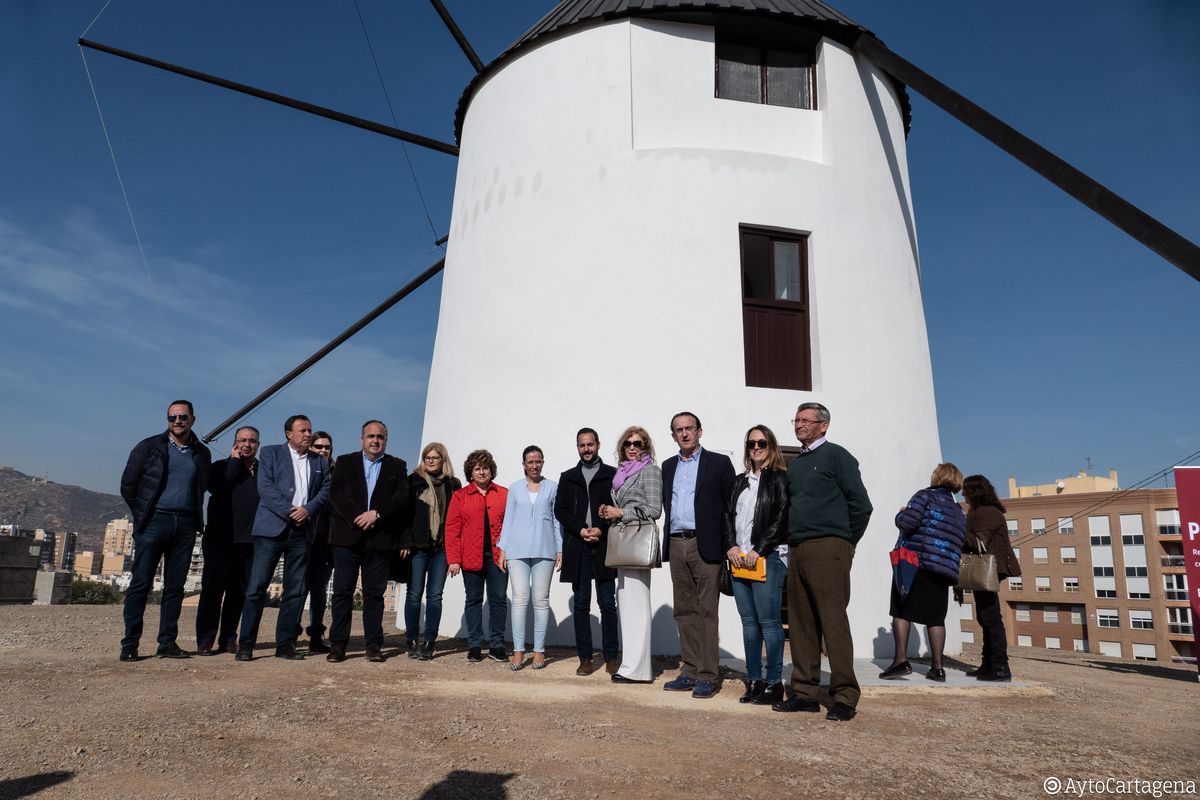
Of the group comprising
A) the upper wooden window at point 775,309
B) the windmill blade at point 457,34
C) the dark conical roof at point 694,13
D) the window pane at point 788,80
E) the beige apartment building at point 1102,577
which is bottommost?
the beige apartment building at point 1102,577

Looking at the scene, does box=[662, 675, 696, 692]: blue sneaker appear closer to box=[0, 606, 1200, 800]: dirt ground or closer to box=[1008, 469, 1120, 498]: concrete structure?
box=[0, 606, 1200, 800]: dirt ground

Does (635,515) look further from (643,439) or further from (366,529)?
(366,529)

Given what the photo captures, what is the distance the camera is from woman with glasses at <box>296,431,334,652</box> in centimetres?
693

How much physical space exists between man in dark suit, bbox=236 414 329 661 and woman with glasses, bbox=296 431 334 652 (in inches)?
16.3

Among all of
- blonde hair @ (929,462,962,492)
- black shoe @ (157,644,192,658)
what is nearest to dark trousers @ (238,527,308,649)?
black shoe @ (157,644,192,658)

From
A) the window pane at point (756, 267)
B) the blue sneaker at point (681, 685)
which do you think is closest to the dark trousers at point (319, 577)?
the blue sneaker at point (681, 685)

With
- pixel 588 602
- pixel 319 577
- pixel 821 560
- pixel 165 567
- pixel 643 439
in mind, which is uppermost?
pixel 643 439

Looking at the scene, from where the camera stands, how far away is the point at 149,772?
3111 mm

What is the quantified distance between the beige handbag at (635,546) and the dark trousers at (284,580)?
95.6 inches

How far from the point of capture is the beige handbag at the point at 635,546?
5676mm

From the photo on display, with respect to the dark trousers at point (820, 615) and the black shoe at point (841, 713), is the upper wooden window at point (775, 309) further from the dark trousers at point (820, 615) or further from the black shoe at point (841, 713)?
the black shoe at point (841, 713)

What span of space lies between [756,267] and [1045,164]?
2909 millimetres

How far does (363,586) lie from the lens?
650 centimetres

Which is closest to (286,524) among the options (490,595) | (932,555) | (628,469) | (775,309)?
(490,595)
